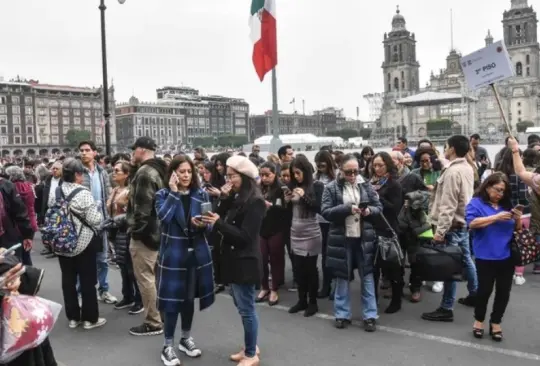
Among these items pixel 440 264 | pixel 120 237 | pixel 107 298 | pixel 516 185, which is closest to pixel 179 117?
pixel 107 298

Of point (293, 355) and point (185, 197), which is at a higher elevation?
point (185, 197)

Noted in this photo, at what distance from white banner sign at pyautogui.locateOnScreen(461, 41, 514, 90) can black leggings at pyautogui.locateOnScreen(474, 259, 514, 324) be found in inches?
93.0

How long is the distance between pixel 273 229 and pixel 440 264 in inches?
78.3

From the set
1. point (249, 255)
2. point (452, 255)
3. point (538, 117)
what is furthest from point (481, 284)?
point (538, 117)

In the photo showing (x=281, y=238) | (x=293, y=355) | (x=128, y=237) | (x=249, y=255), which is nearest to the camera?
(x=249, y=255)

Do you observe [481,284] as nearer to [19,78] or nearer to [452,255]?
[452,255]

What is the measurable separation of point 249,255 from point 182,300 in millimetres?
702

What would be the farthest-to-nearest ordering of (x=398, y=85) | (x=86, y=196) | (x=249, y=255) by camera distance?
(x=398, y=85) < (x=86, y=196) < (x=249, y=255)

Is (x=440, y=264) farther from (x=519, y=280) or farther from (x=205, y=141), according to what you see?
(x=205, y=141)

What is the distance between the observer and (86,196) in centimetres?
541

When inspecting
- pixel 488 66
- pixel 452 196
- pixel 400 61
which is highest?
pixel 400 61

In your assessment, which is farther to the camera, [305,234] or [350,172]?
[305,234]

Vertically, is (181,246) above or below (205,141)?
below

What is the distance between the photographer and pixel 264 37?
1098cm
